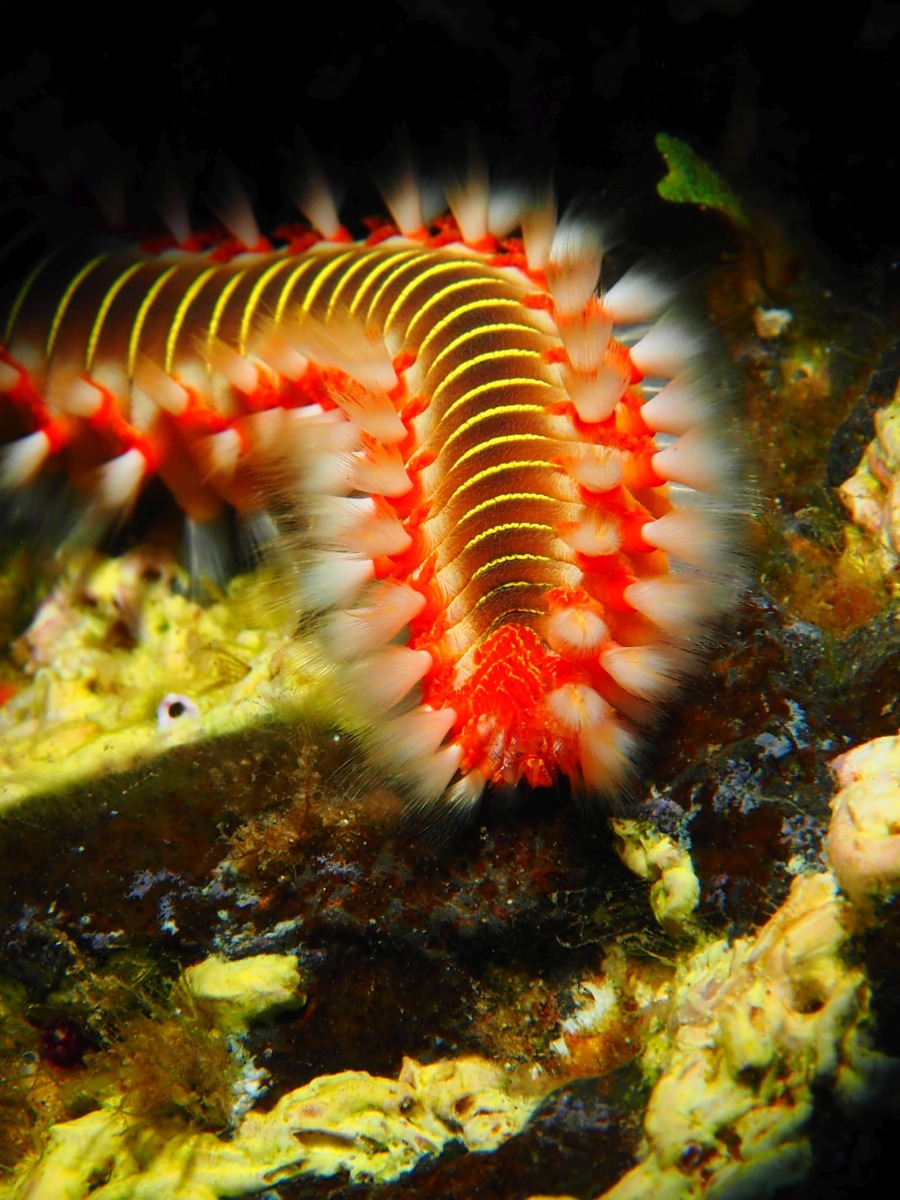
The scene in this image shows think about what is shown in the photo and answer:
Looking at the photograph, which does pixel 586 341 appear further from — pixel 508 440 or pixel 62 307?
pixel 62 307

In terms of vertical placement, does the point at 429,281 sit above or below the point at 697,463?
above

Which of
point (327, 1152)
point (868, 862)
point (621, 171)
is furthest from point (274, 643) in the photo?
point (621, 171)

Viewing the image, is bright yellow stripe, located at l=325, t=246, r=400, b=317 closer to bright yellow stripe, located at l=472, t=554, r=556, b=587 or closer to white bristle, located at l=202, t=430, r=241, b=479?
white bristle, located at l=202, t=430, r=241, b=479

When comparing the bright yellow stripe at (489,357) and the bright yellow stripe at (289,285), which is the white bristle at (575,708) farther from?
the bright yellow stripe at (289,285)

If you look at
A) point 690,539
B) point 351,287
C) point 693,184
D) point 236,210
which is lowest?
point 690,539

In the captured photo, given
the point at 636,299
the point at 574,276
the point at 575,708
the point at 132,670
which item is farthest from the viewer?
the point at 132,670

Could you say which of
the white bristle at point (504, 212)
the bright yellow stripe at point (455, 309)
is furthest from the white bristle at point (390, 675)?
the white bristle at point (504, 212)

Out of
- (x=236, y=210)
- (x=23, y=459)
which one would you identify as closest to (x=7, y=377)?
(x=23, y=459)
